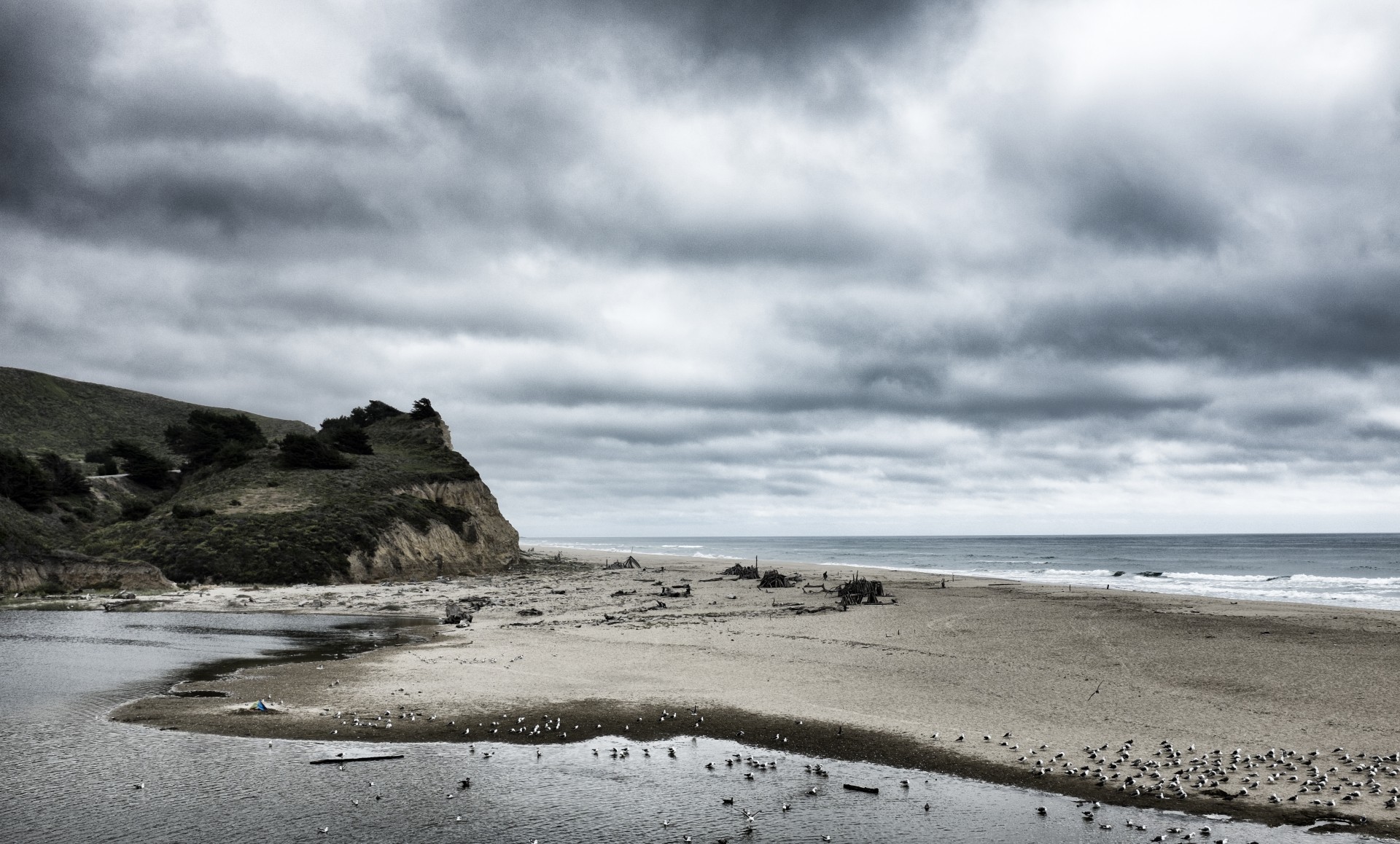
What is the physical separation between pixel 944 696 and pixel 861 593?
24730 mm

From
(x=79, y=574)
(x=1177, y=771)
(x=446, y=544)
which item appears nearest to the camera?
(x=1177, y=771)

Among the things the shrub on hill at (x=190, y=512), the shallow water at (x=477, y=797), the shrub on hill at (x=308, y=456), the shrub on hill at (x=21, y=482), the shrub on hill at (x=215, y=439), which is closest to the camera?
the shallow water at (x=477, y=797)

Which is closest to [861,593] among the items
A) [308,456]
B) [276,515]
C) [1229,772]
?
[1229,772]

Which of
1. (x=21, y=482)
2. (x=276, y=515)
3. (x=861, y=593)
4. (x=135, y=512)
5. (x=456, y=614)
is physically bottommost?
(x=456, y=614)

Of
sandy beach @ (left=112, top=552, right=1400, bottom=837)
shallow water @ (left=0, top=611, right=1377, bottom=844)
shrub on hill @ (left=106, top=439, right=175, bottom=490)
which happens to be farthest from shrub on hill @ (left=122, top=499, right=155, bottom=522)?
shallow water @ (left=0, top=611, right=1377, bottom=844)

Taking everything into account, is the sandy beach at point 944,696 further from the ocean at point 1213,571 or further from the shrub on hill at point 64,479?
the shrub on hill at point 64,479

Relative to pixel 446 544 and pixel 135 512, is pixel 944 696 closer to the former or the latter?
pixel 446 544

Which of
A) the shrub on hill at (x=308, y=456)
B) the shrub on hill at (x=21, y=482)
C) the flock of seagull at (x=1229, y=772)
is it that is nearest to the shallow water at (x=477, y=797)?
the flock of seagull at (x=1229, y=772)

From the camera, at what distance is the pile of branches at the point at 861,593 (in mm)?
42312

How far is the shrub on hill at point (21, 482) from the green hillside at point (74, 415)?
32.5 m

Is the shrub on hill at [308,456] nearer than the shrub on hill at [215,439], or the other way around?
the shrub on hill at [308,456]

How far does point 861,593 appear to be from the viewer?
142 ft

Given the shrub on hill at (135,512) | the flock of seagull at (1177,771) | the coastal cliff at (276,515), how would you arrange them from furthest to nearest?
the shrub on hill at (135,512) < the coastal cliff at (276,515) < the flock of seagull at (1177,771)

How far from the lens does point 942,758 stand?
14.0 metres
